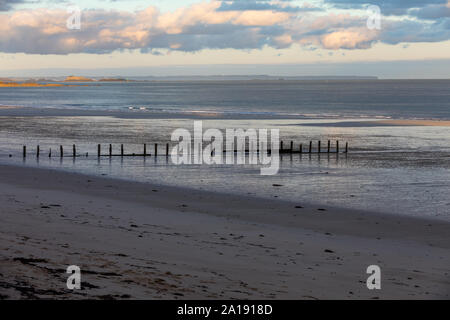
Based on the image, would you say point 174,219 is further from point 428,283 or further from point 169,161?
point 169,161

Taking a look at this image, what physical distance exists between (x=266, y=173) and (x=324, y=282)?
24.5 m

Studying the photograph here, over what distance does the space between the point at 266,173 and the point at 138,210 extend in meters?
15.7

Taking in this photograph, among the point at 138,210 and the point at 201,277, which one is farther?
the point at 138,210

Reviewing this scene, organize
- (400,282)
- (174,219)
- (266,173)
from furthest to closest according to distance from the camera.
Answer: (266,173)
(174,219)
(400,282)

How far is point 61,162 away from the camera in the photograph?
4269 centimetres

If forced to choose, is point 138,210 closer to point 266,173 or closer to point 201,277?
point 201,277

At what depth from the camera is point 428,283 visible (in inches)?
545

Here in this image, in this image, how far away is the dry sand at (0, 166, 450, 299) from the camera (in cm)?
1209

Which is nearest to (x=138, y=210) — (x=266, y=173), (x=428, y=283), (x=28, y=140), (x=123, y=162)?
(x=428, y=283)

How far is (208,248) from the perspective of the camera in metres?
16.3

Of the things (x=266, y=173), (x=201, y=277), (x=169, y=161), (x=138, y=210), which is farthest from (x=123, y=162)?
(x=201, y=277)

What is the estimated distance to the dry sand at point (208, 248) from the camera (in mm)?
12086
